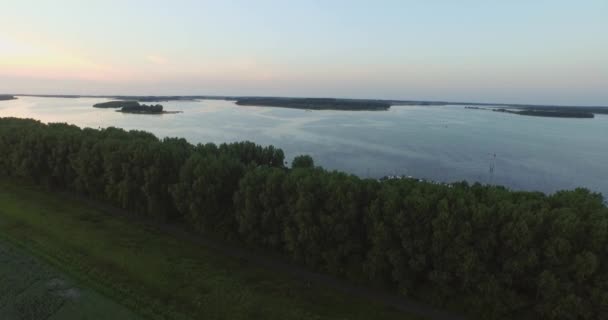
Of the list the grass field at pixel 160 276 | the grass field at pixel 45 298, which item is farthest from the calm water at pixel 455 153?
the grass field at pixel 45 298

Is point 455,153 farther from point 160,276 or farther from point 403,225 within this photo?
point 160,276

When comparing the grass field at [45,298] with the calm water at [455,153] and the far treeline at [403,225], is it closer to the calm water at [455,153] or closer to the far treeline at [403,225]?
the far treeline at [403,225]

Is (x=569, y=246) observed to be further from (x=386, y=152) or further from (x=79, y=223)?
(x=386, y=152)

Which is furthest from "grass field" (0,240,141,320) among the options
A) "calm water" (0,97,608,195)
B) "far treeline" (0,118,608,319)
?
"calm water" (0,97,608,195)

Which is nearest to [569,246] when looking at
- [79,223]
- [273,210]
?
[273,210]

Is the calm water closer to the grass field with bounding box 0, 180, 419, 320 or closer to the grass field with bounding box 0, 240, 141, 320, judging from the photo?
the grass field with bounding box 0, 180, 419, 320

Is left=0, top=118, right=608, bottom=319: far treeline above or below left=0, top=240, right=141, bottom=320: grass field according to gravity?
above
